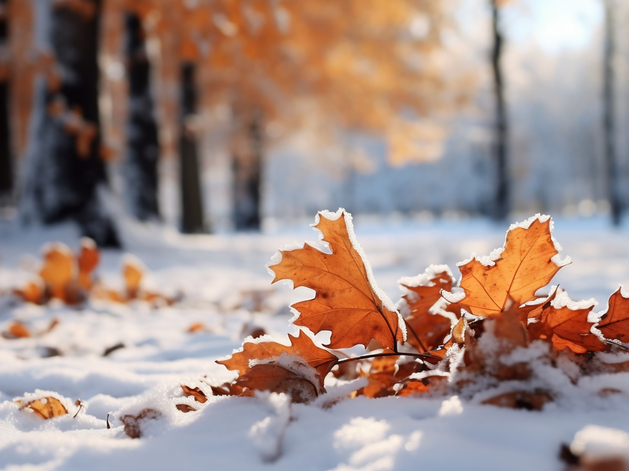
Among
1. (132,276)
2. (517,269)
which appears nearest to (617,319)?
(517,269)

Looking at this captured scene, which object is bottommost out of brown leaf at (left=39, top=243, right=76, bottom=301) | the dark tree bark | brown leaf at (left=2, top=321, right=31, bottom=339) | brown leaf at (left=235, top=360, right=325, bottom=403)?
brown leaf at (left=2, top=321, right=31, bottom=339)

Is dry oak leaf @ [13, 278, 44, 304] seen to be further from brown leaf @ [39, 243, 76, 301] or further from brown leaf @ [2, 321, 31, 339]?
brown leaf @ [2, 321, 31, 339]

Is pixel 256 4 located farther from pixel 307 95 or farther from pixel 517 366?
pixel 517 366

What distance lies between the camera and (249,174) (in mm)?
14242

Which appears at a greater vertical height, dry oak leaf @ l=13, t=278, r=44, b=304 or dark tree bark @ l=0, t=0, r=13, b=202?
dark tree bark @ l=0, t=0, r=13, b=202

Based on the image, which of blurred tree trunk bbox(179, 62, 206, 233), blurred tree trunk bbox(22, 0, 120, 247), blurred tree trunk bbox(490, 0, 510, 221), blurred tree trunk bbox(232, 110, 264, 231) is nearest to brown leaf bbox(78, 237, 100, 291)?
blurred tree trunk bbox(22, 0, 120, 247)

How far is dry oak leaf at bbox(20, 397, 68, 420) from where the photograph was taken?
92cm

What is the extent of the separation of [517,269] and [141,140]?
8287 mm

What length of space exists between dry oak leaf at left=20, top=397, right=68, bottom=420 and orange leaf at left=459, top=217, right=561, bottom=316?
0.70 meters

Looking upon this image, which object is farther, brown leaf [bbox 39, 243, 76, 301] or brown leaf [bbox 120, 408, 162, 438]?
brown leaf [bbox 39, 243, 76, 301]

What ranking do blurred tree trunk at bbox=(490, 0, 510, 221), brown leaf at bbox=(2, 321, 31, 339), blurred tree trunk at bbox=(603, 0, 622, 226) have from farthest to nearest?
blurred tree trunk at bbox=(603, 0, 622, 226) → blurred tree trunk at bbox=(490, 0, 510, 221) → brown leaf at bbox=(2, 321, 31, 339)

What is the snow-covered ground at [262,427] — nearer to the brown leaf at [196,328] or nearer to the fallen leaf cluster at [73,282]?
the brown leaf at [196,328]

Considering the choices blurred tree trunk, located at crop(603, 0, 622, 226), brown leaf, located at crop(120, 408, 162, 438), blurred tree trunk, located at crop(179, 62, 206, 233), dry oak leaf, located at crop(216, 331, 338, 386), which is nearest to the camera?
brown leaf, located at crop(120, 408, 162, 438)

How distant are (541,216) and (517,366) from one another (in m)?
0.24
